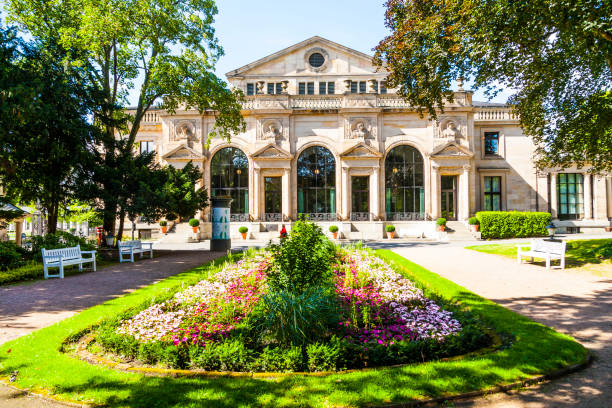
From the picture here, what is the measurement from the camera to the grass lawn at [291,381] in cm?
346

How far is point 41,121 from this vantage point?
43.0ft

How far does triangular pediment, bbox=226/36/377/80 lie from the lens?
33.7 meters

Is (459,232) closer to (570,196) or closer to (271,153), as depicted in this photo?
(570,196)

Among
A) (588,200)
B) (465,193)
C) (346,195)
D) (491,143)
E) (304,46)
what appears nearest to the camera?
(465,193)

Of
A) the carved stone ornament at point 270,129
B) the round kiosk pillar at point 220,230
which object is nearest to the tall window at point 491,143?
the carved stone ornament at point 270,129

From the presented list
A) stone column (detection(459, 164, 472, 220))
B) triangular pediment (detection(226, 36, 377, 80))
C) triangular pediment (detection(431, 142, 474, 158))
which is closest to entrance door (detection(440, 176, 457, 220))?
stone column (detection(459, 164, 472, 220))

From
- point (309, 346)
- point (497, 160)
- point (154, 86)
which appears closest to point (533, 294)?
point (309, 346)

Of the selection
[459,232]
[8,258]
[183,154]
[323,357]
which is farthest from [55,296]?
[459,232]

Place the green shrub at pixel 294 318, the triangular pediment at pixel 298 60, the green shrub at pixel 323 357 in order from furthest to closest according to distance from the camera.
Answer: the triangular pediment at pixel 298 60
the green shrub at pixel 294 318
the green shrub at pixel 323 357

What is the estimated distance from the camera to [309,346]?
4.36 m

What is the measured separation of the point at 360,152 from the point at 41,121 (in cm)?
2273

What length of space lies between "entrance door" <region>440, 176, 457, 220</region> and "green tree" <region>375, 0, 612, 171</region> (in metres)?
12.0

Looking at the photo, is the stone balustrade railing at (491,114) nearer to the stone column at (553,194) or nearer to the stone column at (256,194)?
the stone column at (553,194)

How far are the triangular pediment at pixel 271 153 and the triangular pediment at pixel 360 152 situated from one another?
4.96 meters
